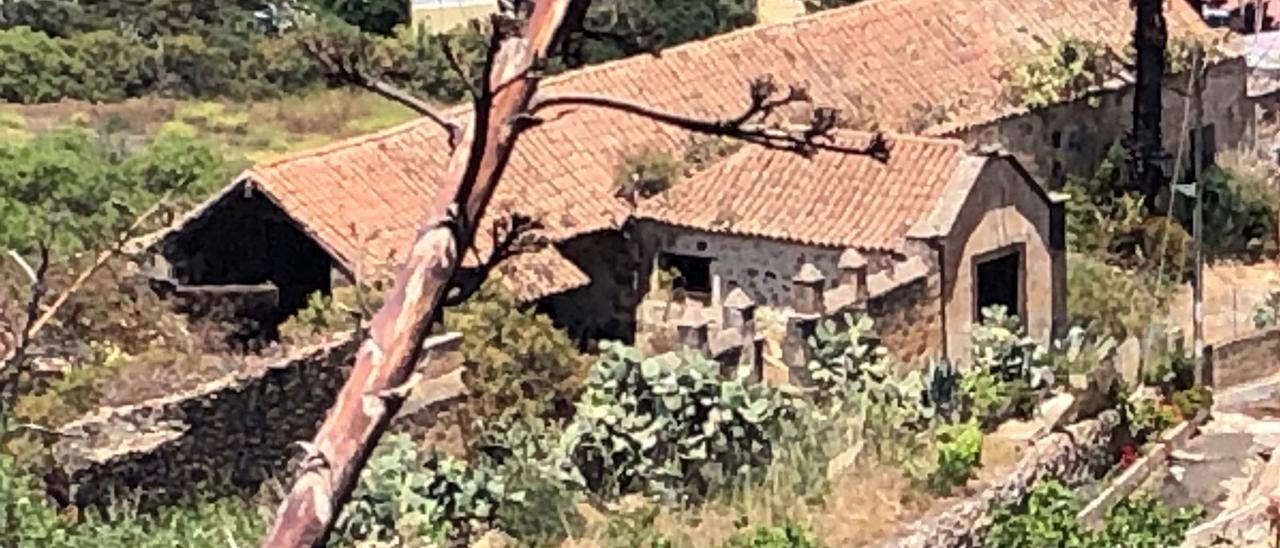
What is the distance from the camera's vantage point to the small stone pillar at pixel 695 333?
14.3m

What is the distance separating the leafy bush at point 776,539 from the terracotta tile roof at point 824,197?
543 cm

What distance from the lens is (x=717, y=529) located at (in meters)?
11.8

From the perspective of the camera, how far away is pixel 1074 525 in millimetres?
11281

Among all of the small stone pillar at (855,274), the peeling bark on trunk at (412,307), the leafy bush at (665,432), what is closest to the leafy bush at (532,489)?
the leafy bush at (665,432)

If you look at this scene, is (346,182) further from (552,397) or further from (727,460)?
(727,460)

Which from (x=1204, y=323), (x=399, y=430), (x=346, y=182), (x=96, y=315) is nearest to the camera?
(x=399, y=430)

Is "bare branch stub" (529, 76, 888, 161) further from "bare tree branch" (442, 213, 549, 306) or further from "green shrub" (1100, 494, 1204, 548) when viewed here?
"green shrub" (1100, 494, 1204, 548)

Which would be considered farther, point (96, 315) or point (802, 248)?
point (802, 248)

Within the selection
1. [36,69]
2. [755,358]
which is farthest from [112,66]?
[755,358]

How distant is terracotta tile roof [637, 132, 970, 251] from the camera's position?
1675cm

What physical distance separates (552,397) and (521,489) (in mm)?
1969

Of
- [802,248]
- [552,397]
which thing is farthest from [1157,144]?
[552,397]

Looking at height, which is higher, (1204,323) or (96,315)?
(96,315)

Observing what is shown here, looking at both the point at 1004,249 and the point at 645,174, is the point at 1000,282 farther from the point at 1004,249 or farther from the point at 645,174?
the point at 645,174
